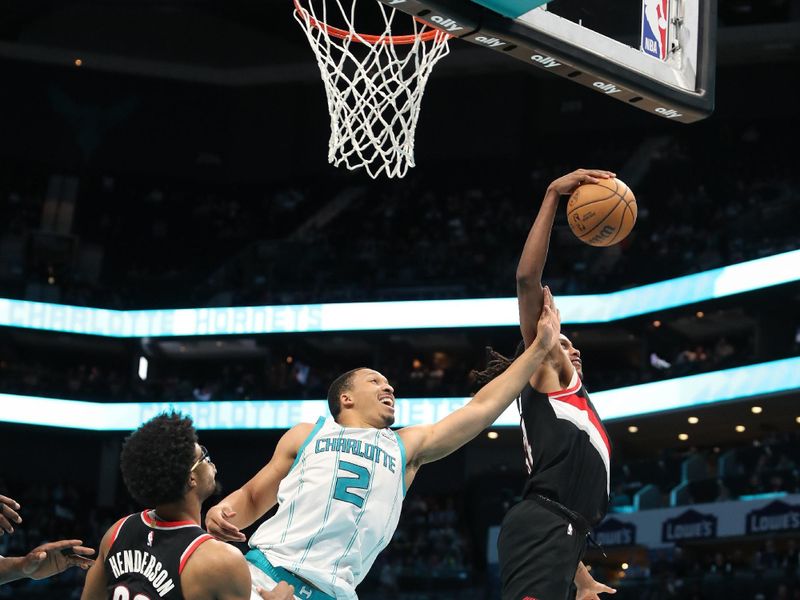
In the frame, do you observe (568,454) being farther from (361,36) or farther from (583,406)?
(361,36)

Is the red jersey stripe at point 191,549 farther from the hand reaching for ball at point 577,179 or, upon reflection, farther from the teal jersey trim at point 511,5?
the teal jersey trim at point 511,5

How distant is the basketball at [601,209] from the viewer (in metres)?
5.58

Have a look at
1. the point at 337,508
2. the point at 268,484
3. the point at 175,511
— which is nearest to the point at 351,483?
the point at 337,508

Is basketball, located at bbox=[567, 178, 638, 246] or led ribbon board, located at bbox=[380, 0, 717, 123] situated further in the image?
basketball, located at bbox=[567, 178, 638, 246]

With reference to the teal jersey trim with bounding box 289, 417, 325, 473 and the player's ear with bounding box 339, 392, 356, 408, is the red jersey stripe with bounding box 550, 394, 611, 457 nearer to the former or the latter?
the player's ear with bounding box 339, 392, 356, 408

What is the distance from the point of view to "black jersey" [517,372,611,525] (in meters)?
5.23

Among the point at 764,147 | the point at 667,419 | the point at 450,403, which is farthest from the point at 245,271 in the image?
the point at 764,147

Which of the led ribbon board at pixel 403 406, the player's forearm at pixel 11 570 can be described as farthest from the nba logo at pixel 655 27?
the led ribbon board at pixel 403 406

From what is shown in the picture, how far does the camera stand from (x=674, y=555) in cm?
2012

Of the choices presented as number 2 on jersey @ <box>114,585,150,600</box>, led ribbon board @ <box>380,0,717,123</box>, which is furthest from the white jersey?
led ribbon board @ <box>380,0,717,123</box>

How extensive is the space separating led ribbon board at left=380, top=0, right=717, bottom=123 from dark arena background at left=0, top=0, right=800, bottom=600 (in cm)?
1414

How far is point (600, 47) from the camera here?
5738 mm

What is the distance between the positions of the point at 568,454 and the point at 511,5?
1956 millimetres

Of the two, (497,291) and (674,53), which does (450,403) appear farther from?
(674,53)
